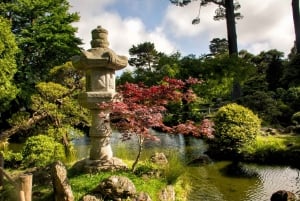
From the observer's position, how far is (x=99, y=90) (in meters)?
8.70

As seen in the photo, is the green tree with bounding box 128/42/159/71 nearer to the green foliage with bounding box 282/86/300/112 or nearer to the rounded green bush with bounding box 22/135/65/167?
the green foliage with bounding box 282/86/300/112

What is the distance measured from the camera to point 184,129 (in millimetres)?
8570

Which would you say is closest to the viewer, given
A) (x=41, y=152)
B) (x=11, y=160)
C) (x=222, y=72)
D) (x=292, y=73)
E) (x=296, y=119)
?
(x=41, y=152)

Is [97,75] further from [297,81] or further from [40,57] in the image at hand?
[297,81]

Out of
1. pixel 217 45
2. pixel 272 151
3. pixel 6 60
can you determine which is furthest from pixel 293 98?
pixel 217 45

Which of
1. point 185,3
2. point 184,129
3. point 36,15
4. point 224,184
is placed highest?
point 185,3

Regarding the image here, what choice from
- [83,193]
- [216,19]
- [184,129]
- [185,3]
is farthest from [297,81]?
[83,193]

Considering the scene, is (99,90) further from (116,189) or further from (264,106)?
(264,106)

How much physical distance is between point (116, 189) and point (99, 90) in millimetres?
2711

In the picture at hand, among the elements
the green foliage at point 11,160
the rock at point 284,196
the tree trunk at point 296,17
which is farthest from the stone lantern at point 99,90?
the tree trunk at point 296,17

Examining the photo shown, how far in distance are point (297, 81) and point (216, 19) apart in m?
8.05

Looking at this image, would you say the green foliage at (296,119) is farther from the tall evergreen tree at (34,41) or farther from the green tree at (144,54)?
the green tree at (144,54)

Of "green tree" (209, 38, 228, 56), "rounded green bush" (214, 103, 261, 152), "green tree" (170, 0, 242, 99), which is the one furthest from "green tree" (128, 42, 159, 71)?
"rounded green bush" (214, 103, 261, 152)

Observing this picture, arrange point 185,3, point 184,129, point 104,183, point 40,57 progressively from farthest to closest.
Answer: point 185,3 → point 40,57 → point 184,129 → point 104,183
